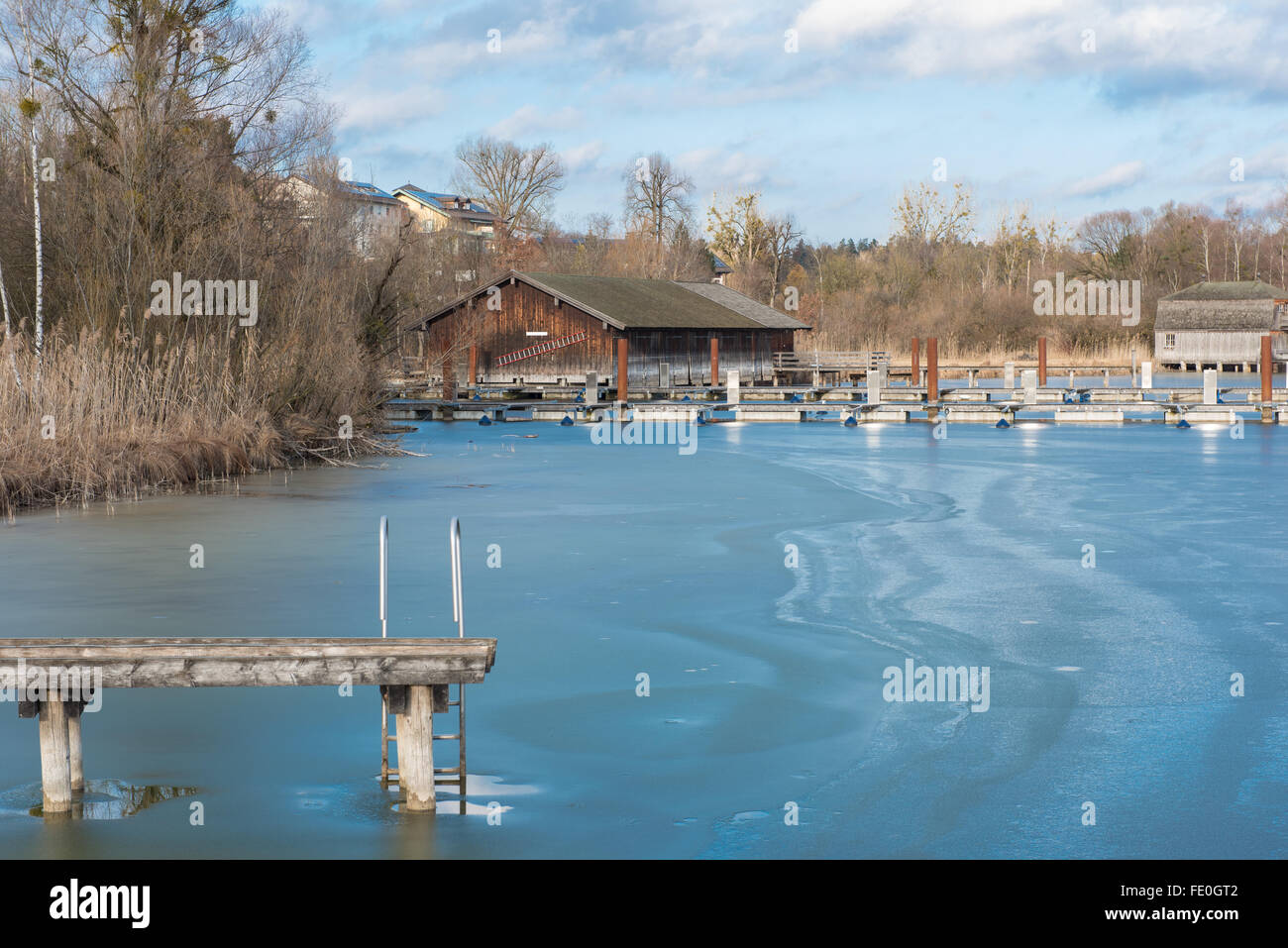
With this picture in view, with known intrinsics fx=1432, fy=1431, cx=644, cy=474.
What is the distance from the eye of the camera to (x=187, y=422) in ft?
70.8

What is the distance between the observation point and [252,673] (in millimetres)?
6223

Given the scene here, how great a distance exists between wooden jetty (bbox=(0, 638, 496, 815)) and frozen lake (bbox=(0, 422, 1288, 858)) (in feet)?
0.87

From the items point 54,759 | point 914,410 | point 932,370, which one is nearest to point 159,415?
point 54,759

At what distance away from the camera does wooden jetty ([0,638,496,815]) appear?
6.12 meters

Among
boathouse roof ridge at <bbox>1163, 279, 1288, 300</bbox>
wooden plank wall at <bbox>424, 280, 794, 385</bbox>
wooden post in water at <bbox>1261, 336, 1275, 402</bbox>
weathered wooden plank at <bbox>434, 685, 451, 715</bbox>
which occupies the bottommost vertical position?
weathered wooden plank at <bbox>434, 685, 451, 715</bbox>

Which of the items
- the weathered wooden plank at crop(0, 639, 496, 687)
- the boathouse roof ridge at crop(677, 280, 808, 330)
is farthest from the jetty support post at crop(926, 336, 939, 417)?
the weathered wooden plank at crop(0, 639, 496, 687)

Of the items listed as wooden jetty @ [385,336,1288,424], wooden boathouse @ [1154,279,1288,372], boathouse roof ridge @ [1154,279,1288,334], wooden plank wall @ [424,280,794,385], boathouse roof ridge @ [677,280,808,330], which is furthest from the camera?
boathouse roof ridge @ [1154,279,1288,334]

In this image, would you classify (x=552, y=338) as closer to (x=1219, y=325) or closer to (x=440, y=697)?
(x=1219, y=325)

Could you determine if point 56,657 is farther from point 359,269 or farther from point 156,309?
point 359,269

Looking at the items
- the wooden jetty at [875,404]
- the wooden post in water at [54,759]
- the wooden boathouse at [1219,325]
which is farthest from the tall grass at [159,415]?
the wooden boathouse at [1219,325]

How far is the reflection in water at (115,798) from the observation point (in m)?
6.27

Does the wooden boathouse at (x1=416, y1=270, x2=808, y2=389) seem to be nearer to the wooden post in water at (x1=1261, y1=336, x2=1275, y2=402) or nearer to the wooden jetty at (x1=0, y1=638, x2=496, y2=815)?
the wooden post in water at (x1=1261, y1=336, x2=1275, y2=402)
